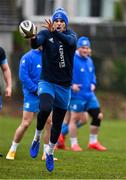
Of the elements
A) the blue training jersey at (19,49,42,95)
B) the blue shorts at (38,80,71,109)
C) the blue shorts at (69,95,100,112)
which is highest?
the blue shorts at (38,80,71,109)

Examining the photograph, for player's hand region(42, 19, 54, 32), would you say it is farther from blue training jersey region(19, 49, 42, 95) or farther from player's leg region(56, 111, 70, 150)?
player's leg region(56, 111, 70, 150)

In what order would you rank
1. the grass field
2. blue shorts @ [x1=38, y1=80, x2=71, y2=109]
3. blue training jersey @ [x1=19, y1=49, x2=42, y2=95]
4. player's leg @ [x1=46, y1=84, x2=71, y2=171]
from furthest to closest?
blue training jersey @ [x1=19, y1=49, x2=42, y2=95] → player's leg @ [x1=46, y1=84, x2=71, y2=171] → blue shorts @ [x1=38, y1=80, x2=71, y2=109] → the grass field

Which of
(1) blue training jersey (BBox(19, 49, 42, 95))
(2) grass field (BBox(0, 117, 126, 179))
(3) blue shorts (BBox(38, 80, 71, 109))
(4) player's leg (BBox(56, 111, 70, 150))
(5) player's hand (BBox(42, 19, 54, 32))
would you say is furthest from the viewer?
(4) player's leg (BBox(56, 111, 70, 150))

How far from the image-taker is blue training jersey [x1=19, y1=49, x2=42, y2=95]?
14359 mm

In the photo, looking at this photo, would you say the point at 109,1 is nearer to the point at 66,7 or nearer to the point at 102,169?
the point at 66,7

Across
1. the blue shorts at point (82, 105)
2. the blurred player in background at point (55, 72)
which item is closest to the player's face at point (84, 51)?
the blue shorts at point (82, 105)

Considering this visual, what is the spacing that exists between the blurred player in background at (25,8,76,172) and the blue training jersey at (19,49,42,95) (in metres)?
1.86

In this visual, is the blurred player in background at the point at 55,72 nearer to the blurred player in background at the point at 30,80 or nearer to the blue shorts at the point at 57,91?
the blue shorts at the point at 57,91

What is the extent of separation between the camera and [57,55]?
40.3ft

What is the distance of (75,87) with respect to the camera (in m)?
17.0

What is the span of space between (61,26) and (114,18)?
2563cm

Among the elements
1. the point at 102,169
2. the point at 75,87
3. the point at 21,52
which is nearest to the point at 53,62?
the point at 102,169

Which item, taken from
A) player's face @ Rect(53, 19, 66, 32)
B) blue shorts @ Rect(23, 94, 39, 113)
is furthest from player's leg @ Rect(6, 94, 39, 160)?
player's face @ Rect(53, 19, 66, 32)

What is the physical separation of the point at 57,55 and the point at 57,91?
555 millimetres
